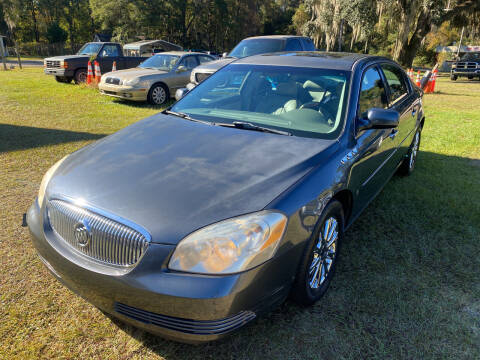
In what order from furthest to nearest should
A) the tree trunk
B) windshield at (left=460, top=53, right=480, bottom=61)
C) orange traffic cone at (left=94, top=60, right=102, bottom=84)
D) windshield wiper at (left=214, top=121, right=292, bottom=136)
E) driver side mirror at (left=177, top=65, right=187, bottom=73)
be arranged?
windshield at (left=460, top=53, right=480, bottom=61)
the tree trunk
orange traffic cone at (left=94, top=60, right=102, bottom=84)
driver side mirror at (left=177, top=65, right=187, bottom=73)
windshield wiper at (left=214, top=121, right=292, bottom=136)

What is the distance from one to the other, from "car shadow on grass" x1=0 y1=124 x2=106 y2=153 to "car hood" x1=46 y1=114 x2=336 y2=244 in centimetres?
399

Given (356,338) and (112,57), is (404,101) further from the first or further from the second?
(112,57)

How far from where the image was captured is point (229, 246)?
1.77m

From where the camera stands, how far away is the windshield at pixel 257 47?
30.5 feet

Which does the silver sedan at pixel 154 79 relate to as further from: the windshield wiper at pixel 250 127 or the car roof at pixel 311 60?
the windshield wiper at pixel 250 127

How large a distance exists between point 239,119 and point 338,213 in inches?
43.1

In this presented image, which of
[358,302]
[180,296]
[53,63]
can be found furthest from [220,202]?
[53,63]

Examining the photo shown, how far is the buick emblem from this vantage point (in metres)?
1.90

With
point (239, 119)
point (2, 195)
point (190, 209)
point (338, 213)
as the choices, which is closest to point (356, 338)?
point (338, 213)

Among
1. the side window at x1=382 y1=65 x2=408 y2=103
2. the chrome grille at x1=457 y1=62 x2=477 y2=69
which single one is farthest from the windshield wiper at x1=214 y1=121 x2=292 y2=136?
the chrome grille at x1=457 y1=62 x2=477 y2=69

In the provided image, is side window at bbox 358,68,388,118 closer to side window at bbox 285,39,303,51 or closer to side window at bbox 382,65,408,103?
side window at bbox 382,65,408,103

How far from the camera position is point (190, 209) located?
1857 mm

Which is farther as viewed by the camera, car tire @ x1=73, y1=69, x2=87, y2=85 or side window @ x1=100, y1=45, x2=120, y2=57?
car tire @ x1=73, y1=69, x2=87, y2=85

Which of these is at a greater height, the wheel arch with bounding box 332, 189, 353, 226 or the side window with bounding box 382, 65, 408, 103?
the side window with bounding box 382, 65, 408, 103
